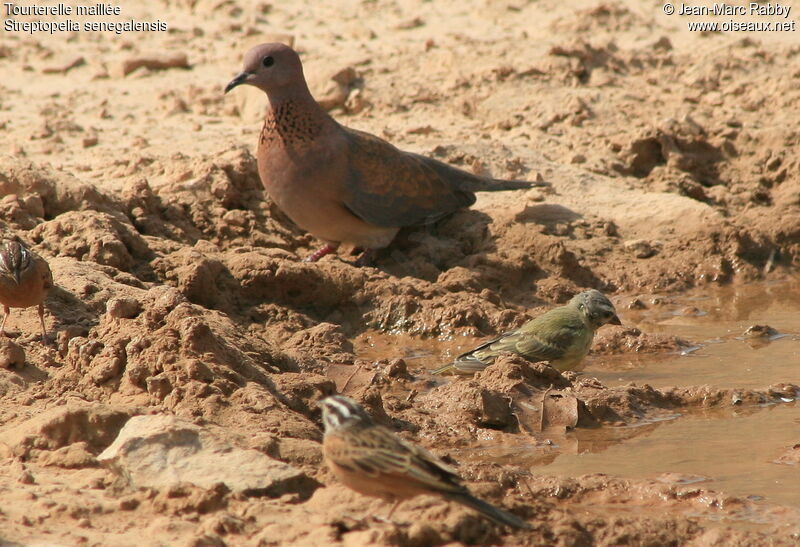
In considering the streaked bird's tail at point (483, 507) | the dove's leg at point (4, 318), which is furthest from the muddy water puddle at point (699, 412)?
the dove's leg at point (4, 318)

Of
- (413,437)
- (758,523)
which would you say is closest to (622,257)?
(413,437)

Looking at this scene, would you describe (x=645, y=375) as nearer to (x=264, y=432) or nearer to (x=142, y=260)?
(x=264, y=432)

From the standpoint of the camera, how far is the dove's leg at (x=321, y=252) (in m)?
9.30

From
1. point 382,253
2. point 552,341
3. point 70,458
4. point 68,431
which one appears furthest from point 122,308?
point 382,253

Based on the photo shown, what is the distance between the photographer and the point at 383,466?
4355 mm

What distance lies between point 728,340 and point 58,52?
27.0ft

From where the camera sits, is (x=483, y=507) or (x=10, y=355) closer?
(x=483, y=507)

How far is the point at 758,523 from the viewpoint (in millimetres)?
5039

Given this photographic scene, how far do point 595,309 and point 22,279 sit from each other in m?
3.58

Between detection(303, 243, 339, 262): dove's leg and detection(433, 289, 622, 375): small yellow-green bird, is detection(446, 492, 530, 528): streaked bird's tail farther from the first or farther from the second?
detection(303, 243, 339, 262): dove's leg

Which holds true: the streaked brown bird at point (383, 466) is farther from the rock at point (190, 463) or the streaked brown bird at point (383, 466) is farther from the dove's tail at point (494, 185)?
the dove's tail at point (494, 185)

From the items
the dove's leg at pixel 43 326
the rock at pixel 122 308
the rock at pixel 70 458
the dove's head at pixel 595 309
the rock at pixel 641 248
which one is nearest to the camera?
the rock at pixel 70 458

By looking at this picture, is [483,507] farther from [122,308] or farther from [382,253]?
[382,253]

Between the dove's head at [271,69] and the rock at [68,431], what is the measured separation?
4.26 m
